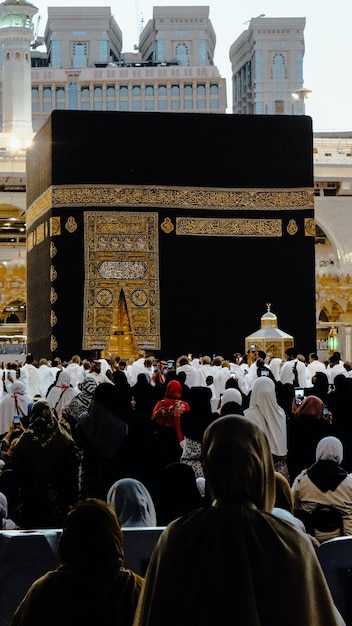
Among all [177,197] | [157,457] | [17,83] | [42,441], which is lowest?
[157,457]

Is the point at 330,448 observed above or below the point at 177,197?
below

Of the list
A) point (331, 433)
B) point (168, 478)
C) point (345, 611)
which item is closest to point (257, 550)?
point (345, 611)

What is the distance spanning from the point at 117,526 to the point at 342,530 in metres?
2.23

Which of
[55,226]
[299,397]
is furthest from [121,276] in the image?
[299,397]

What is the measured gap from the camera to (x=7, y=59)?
32.7 m

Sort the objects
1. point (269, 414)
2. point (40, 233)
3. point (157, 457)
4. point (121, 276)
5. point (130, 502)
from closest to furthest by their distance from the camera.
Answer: point (130, 502), point (157, 457), point (269, 414), point (121, 276), point (40, 233)

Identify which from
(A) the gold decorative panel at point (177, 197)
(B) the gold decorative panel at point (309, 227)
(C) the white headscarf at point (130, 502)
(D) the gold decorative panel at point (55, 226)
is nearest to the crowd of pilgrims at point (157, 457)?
(C) the white headscarf at point (130, 502)

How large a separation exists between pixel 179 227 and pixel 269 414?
11.4 metres

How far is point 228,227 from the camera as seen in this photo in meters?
18.3

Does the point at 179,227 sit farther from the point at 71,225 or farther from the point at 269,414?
the point at 269,414

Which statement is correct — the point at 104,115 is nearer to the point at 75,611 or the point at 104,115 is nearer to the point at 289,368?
the point at 289,368

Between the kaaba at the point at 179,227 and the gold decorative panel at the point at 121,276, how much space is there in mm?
16

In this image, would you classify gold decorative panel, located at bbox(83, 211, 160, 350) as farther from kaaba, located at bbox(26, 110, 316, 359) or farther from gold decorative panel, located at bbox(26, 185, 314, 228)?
→ gold decorative panel, located at bbox(26, 185, 314, 228)

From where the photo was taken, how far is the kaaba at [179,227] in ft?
58.6
